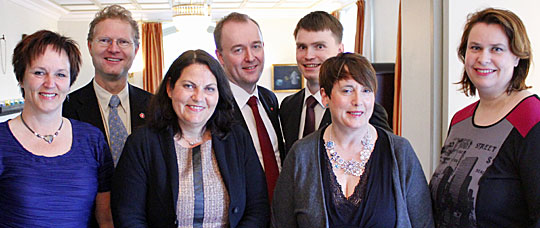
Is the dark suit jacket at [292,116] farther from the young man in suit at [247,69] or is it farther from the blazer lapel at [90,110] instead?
the blazer lapel at [90,110]

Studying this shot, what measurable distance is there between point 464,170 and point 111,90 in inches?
65.7

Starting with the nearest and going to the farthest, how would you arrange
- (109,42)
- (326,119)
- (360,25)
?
(326,119) → (109,42) → (360,25)

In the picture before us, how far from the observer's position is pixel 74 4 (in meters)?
8.68

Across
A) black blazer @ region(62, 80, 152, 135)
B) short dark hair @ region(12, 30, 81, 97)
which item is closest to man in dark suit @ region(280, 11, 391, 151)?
black blazer @ region(62, 80, 152, 135)

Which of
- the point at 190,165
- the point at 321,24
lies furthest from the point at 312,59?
the point at 190,165

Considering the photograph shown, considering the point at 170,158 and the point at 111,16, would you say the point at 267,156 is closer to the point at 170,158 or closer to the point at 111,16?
the point at 170,158

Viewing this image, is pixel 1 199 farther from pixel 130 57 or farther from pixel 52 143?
pixel 130 57

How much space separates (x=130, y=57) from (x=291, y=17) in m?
8.56

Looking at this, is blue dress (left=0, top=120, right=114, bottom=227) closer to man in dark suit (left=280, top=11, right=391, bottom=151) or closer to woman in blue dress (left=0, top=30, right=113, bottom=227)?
woman in blue dress (left=0, top=30, right=113, bottom=227)

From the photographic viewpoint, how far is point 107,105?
225 centimetres

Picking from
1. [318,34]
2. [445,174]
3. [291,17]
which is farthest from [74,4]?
[445,174]

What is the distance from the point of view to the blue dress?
1661 mm

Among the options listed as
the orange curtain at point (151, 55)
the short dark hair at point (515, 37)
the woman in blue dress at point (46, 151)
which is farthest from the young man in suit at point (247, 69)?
the orange curtain at point (151, 55)

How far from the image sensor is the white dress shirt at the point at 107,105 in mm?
2232
